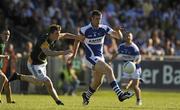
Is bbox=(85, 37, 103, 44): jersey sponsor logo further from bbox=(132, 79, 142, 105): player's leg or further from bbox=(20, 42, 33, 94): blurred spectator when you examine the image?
bbox=(20, 42, 33, 94): blurred spectator

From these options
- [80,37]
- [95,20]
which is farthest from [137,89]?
[80,37]

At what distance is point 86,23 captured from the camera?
37000mm

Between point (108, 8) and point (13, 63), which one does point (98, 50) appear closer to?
point (13, 63)

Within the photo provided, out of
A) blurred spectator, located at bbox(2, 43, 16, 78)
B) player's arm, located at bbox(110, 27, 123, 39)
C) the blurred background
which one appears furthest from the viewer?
the blurred background

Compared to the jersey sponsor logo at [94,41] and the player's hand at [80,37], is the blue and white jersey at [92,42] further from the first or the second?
the player's hand at [80,37]

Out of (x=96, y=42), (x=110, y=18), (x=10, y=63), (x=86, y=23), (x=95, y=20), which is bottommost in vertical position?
(x=10, y=63)

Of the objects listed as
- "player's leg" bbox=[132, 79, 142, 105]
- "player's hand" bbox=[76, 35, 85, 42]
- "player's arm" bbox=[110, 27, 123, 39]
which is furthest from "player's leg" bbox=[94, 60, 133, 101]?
"player's leg" bbox=[132, 79, 142, 105]

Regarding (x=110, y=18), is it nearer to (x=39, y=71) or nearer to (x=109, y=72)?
(x=39, y=71)

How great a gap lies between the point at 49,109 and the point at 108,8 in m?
19.9

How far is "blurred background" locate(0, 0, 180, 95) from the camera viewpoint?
3253cm

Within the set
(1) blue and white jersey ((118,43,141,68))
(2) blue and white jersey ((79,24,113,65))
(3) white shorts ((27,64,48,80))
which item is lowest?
(3) white shorts ((27,64,48,80))

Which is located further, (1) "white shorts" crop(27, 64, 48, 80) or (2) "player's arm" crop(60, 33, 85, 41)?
(1) "white shorts" crop(27, 64, 48, 80)

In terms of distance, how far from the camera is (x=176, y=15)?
3859 cm

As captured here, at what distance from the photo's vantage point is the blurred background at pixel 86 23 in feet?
107
